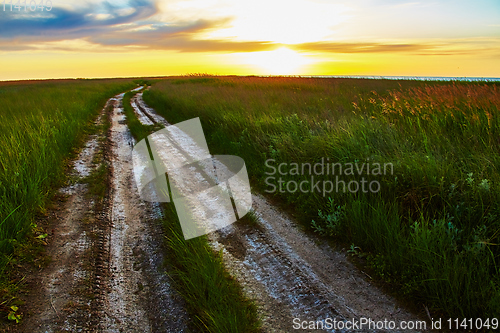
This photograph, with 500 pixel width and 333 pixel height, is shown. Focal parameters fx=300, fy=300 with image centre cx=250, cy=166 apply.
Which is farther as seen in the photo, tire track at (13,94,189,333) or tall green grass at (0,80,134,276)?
tall green grass at (0,80,134,276)

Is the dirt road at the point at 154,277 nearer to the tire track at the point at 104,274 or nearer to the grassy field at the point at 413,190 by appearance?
the tire track at the point at 104,274

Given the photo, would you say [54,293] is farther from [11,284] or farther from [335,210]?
[335,210]

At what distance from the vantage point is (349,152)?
4609 millimetres

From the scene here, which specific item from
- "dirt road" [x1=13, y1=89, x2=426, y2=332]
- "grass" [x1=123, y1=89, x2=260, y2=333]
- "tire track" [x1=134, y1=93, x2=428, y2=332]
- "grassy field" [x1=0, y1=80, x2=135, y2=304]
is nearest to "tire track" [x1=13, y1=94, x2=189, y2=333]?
"dirt road" [x1=13, y1=89, x2=426, y2=332]

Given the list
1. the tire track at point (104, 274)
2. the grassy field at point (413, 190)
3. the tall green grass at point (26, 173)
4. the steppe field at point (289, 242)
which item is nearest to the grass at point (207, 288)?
the steppe field at point (289, 242)

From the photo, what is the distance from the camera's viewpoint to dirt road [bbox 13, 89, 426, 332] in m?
2.39

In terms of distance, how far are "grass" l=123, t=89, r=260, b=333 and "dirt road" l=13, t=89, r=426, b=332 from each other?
93 millimetres

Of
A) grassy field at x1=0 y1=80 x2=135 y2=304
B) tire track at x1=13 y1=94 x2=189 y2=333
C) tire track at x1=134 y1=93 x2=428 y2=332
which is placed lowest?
tire track at x1=134 y1=93 x2=428 y2=332

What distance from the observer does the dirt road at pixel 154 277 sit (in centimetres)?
239

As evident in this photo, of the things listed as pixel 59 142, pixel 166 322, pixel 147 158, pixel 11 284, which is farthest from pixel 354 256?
pixel 59 142

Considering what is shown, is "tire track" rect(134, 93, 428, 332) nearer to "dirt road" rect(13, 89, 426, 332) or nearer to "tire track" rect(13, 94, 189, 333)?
"dirt road" rect(13, 89, 426, 332)

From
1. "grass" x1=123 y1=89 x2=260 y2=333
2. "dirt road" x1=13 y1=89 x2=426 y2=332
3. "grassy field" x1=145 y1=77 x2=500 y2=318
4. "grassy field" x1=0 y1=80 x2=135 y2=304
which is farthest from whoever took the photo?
"grassy field" x1=0 y1=80 x2=135 y2=304

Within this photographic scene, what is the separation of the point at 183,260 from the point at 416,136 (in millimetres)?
4235

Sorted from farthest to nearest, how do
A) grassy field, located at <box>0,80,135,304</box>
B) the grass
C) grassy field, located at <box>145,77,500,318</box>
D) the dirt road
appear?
grassy field, located at <box>0,80,135,304</box> < grassy field, located at <box>145,77,500,318</box> < the dirt road < the grass
